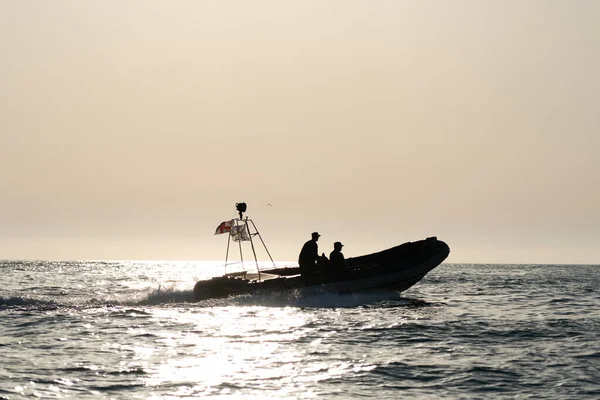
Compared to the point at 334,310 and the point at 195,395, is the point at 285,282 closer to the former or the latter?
the point at 334,310

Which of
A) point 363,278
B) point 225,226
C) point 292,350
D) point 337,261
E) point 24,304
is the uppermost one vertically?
point 225,226

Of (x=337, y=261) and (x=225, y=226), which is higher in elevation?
(x=225, y=226)

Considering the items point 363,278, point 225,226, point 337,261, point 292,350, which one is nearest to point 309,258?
point 337,261

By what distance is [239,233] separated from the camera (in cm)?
2761

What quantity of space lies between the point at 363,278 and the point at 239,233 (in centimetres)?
476

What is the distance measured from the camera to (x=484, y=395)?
477 inches

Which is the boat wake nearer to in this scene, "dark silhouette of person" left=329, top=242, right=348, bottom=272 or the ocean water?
the ocean water

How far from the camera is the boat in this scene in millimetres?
25953

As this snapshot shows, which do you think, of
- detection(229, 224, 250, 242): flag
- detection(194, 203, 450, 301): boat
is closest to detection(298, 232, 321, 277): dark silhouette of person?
detection(194, 203, 450, 301): boat

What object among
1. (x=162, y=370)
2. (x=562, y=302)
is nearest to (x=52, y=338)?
(x=162, y=370)

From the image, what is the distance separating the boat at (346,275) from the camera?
85.1ft

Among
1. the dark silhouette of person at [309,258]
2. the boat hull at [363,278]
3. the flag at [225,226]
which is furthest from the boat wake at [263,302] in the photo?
the flag at [225,226]

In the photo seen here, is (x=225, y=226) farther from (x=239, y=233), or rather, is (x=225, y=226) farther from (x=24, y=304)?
(x=24, y=304)

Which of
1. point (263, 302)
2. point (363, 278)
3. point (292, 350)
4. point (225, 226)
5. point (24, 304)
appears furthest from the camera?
point (225, 226)
